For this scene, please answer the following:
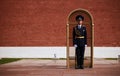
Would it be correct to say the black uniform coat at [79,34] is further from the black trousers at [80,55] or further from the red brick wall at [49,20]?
the red brick wall at [49,20]

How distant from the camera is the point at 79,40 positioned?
18484 millimetres

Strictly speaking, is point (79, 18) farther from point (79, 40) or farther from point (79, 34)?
point (79, 40)

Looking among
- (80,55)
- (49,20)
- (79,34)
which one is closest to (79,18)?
(79,34)

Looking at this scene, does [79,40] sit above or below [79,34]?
below

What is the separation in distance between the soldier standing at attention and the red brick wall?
6.77 metres

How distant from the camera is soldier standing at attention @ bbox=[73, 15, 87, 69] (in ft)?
60.6

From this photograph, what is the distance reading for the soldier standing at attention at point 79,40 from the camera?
1847 centimetres

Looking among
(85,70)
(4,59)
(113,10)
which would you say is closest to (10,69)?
(85,70)

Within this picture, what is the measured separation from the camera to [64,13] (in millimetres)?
25328

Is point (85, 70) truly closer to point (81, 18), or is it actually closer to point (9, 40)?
point (81, 18)

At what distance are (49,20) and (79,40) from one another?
281 inches

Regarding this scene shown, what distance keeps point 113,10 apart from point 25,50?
5118mm

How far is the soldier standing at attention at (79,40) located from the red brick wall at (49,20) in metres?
6.77

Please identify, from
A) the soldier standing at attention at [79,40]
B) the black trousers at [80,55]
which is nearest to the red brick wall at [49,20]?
the soldier standing at attention at [79,40]
